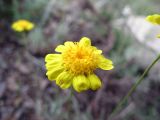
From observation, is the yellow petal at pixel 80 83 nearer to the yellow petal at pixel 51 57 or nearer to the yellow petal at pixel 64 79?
the yellow petal at pixel 64 79

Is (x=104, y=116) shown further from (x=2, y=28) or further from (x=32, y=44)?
(x=2, y=28)

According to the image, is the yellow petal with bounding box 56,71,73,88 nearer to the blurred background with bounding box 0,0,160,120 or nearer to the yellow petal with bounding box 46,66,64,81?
the yellow petal with bounding box 46,66,64,81

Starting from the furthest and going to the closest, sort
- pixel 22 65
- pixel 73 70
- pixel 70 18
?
pixel 70 18 < pixel 22 65 < pixel 73 70

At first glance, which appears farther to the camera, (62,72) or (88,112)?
(88,112)

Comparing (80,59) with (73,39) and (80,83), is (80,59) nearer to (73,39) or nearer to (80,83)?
→ (80,83)

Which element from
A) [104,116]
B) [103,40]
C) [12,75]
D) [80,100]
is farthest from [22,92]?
[103,40]

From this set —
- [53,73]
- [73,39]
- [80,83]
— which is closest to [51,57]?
[53,73]

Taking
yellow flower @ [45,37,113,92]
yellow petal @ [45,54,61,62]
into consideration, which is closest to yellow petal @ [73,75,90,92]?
yellow flower @ [45,37,113,92]
